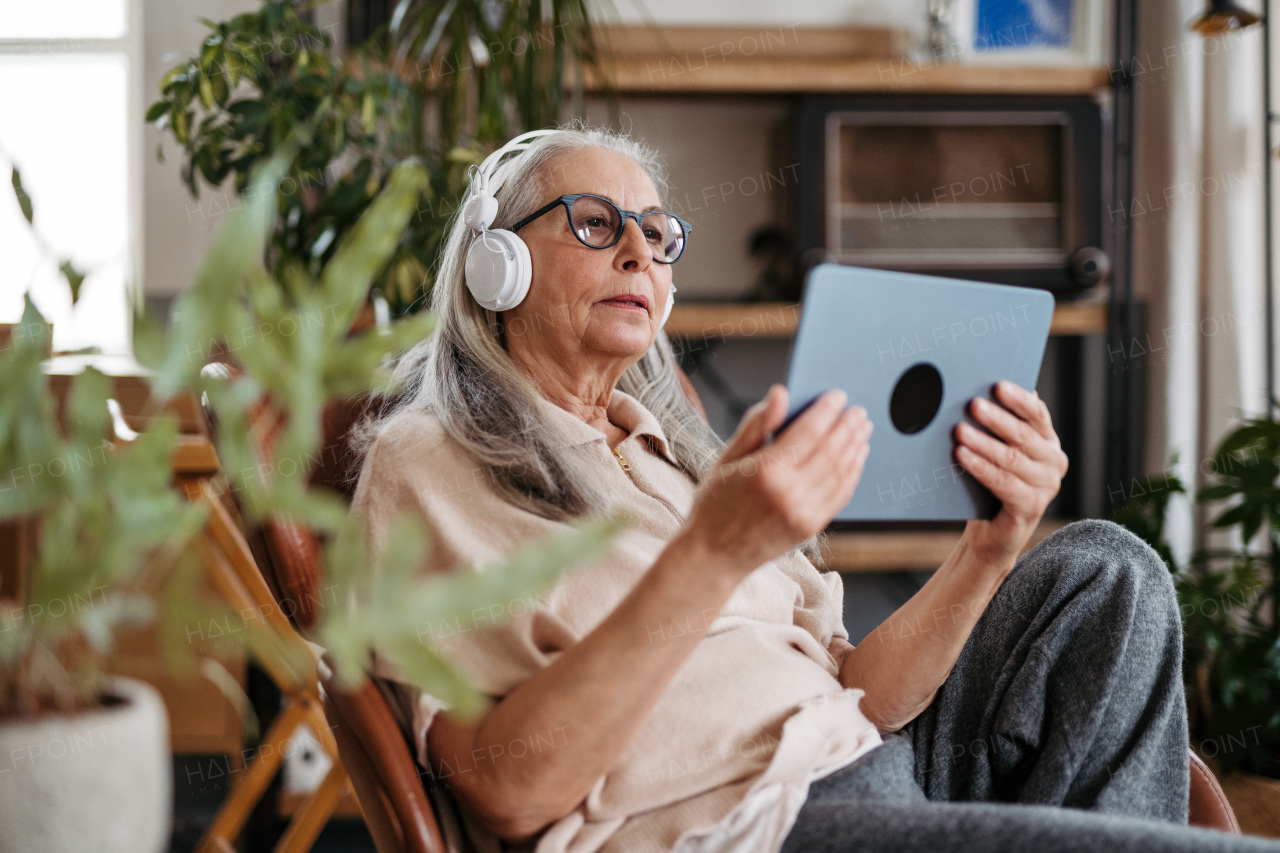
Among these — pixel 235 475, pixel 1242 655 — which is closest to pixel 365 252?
pixel 235 475

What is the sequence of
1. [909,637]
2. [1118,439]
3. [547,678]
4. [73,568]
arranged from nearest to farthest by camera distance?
[73,568]
[547,678]
[909,637]
[1118,439]

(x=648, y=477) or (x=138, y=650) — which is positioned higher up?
(x=648, y=477)

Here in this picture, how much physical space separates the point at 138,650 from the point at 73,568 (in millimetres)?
2316

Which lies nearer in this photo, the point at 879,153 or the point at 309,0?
the point at 309,0

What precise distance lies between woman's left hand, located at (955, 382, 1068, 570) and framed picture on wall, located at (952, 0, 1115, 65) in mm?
1939

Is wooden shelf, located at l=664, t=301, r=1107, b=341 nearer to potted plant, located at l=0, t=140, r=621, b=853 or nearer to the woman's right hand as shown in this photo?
the woman's right hand

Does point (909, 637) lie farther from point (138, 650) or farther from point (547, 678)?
point (138, 650)

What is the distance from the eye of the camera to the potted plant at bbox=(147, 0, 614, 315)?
171 cm

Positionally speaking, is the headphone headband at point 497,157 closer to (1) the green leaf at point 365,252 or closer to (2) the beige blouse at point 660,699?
(2) the beige blouse at point 660,699

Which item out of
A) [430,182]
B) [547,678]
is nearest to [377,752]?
[547,678]

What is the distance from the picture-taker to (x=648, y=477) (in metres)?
1.09

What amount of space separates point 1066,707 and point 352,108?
4.98 feet

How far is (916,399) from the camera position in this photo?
0.81 meters

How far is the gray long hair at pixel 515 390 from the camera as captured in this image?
0.94 m
